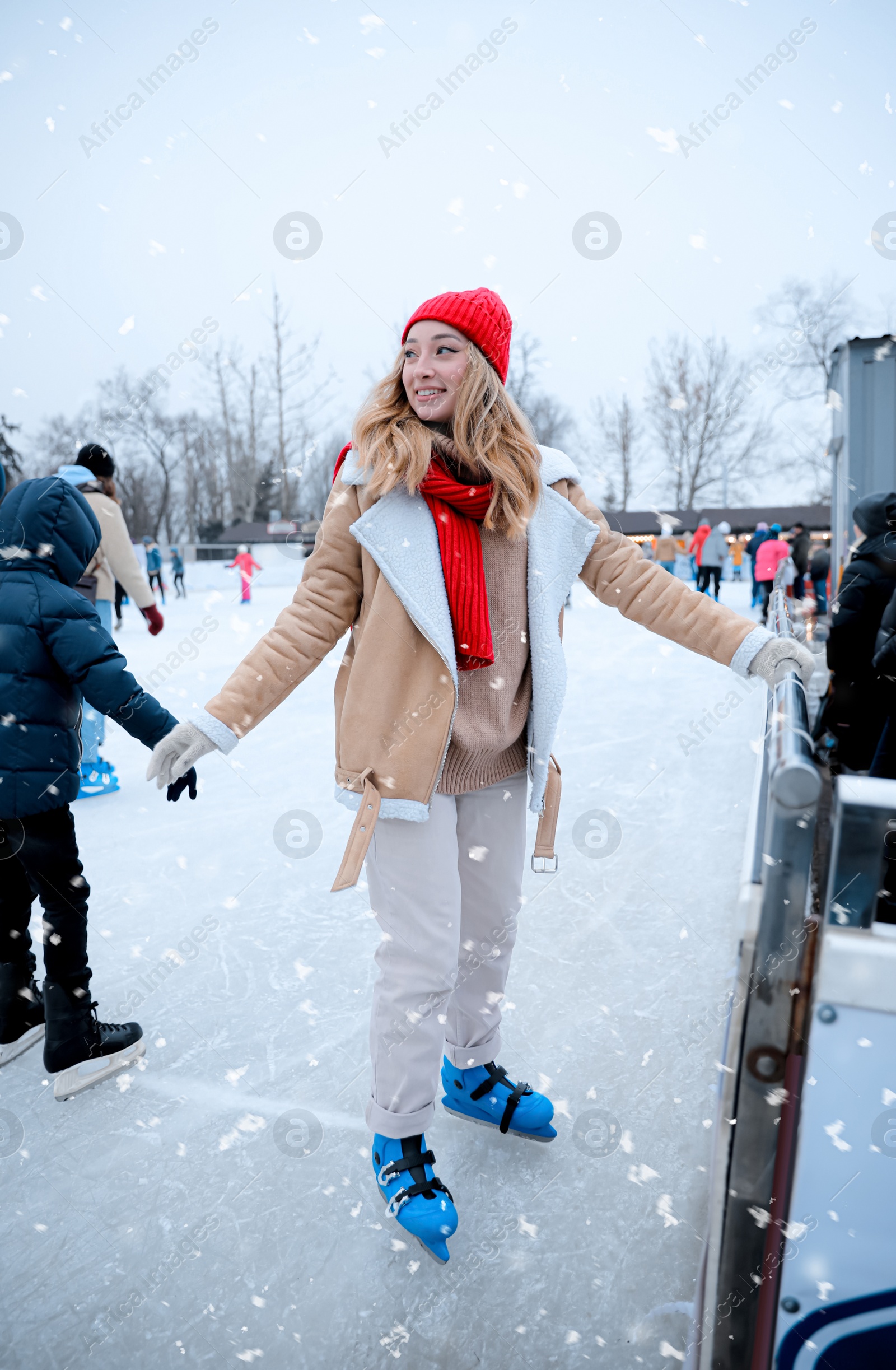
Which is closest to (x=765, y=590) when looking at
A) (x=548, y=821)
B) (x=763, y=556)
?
(x=763, y=556)

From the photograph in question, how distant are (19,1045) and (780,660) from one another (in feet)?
7.07

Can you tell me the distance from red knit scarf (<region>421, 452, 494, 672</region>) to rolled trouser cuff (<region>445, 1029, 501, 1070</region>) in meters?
0.91

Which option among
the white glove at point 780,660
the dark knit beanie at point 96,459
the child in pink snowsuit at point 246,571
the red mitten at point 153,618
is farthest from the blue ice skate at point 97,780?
the child in pink snowsuit at point 246,571

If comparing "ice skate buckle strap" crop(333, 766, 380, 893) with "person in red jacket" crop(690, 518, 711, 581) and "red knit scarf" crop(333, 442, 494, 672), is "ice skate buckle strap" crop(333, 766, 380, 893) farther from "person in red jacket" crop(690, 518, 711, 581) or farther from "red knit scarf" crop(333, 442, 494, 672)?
"person in red jacket" crop(690, 518, 711, 581)

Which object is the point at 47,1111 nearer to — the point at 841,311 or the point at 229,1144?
the point at 229,1144

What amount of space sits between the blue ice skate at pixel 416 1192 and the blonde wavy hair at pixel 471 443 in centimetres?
124

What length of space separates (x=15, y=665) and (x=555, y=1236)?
1715mm

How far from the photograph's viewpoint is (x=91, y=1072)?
201 cm

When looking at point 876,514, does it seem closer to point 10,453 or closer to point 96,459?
point 96,459

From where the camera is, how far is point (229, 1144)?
180cm

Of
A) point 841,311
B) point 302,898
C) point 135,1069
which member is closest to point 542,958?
point 302,898

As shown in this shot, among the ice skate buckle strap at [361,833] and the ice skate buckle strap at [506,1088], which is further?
the ice skate buckle strap at [506,1088]

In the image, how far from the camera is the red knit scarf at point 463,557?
1.45 m

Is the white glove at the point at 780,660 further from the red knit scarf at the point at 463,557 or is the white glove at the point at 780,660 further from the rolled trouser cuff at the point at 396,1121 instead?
the rolled trouser cuff at the point at 396,1121
